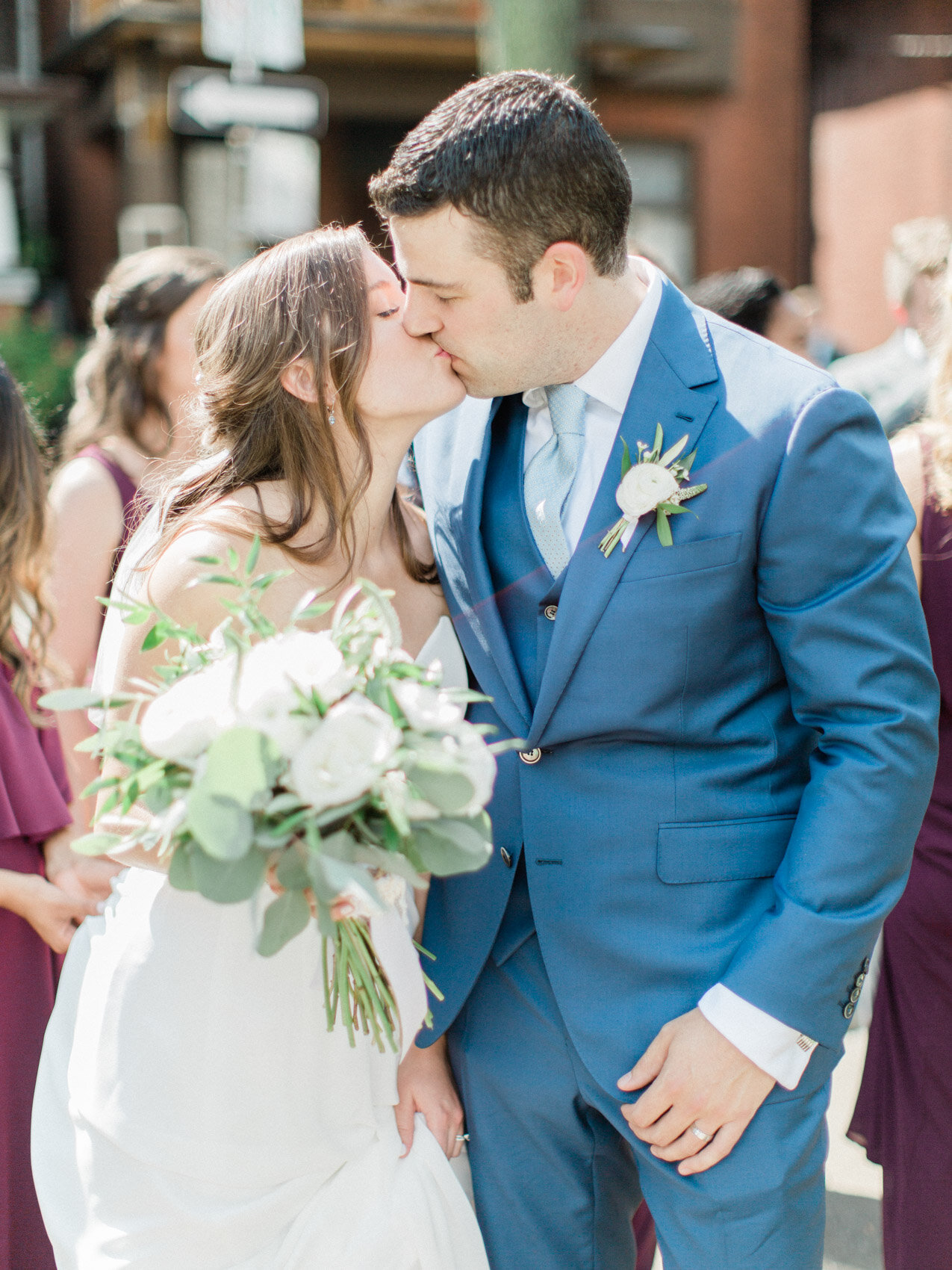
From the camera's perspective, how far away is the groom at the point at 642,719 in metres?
2.00

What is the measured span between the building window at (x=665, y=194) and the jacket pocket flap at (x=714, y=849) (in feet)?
42.6

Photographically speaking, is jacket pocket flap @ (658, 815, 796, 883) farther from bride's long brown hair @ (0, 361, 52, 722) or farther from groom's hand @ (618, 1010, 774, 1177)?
bride's long brown hair @ (0, 361, 52, 722)

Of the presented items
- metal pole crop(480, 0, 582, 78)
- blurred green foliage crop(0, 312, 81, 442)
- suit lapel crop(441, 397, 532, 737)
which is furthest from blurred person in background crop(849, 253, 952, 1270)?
blurred green foliage crop(0, 312, 81, 442)

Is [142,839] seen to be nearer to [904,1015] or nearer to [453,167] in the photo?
[453,167]

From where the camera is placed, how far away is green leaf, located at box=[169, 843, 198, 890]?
1.65 meters

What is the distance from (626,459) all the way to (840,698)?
0.53m

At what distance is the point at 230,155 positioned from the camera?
12.8 meters

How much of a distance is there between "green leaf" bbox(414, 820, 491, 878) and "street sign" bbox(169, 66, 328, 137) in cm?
735

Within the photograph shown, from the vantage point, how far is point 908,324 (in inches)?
218

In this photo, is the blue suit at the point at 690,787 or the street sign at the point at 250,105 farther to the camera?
the street sign at the point at 250,105

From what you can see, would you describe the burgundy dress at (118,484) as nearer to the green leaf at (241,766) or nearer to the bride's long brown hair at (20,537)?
the bride's long brown hair at (20,537)

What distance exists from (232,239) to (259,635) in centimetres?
1220

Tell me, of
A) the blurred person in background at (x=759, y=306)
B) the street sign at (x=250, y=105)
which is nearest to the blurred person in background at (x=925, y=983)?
the blurred person in background at (x=759, y=306)

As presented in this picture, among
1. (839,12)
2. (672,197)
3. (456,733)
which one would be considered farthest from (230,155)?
(456,733)
